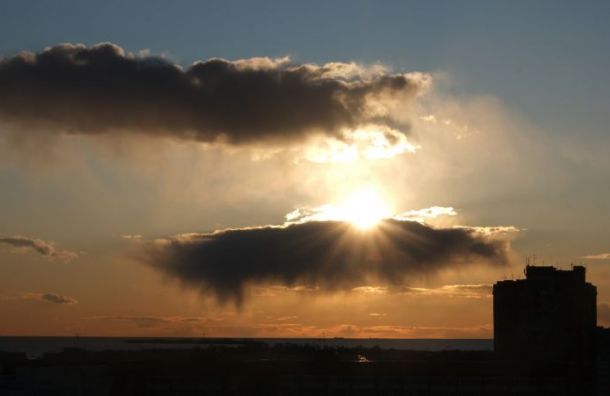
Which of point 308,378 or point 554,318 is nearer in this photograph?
point 308,378

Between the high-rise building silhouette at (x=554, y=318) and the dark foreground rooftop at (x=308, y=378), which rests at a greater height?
the high-rise building silhouette at (x=554, y=318)

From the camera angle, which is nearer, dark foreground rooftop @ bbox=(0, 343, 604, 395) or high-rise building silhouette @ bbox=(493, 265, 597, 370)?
dark foreground rooftop @ bbox=(0, 343, 604, 395)

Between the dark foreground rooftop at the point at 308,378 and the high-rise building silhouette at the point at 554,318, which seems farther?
the high-rise building silhouette at the point at 554,318

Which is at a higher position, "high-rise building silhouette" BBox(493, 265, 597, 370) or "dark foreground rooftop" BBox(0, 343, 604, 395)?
"high-rise building silhouette" BBox(493, 265, 597, 370)

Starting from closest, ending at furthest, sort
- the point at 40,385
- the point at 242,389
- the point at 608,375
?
1. the point at 40,385
2. the point at 242,389
3. the point at 608,375

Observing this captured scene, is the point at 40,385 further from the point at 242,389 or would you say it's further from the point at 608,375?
the point at 608,375

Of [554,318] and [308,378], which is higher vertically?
[554,318]

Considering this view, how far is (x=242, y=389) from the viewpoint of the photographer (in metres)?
78.2

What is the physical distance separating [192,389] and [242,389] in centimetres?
409

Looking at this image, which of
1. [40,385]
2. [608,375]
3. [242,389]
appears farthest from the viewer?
[608,375]

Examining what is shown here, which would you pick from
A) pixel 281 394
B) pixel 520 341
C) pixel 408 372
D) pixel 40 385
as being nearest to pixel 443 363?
pixel 408 372

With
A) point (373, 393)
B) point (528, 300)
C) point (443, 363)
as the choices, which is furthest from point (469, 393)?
point (528, 300)

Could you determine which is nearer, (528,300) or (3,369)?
(3,369)

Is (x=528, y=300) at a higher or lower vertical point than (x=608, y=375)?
higher
